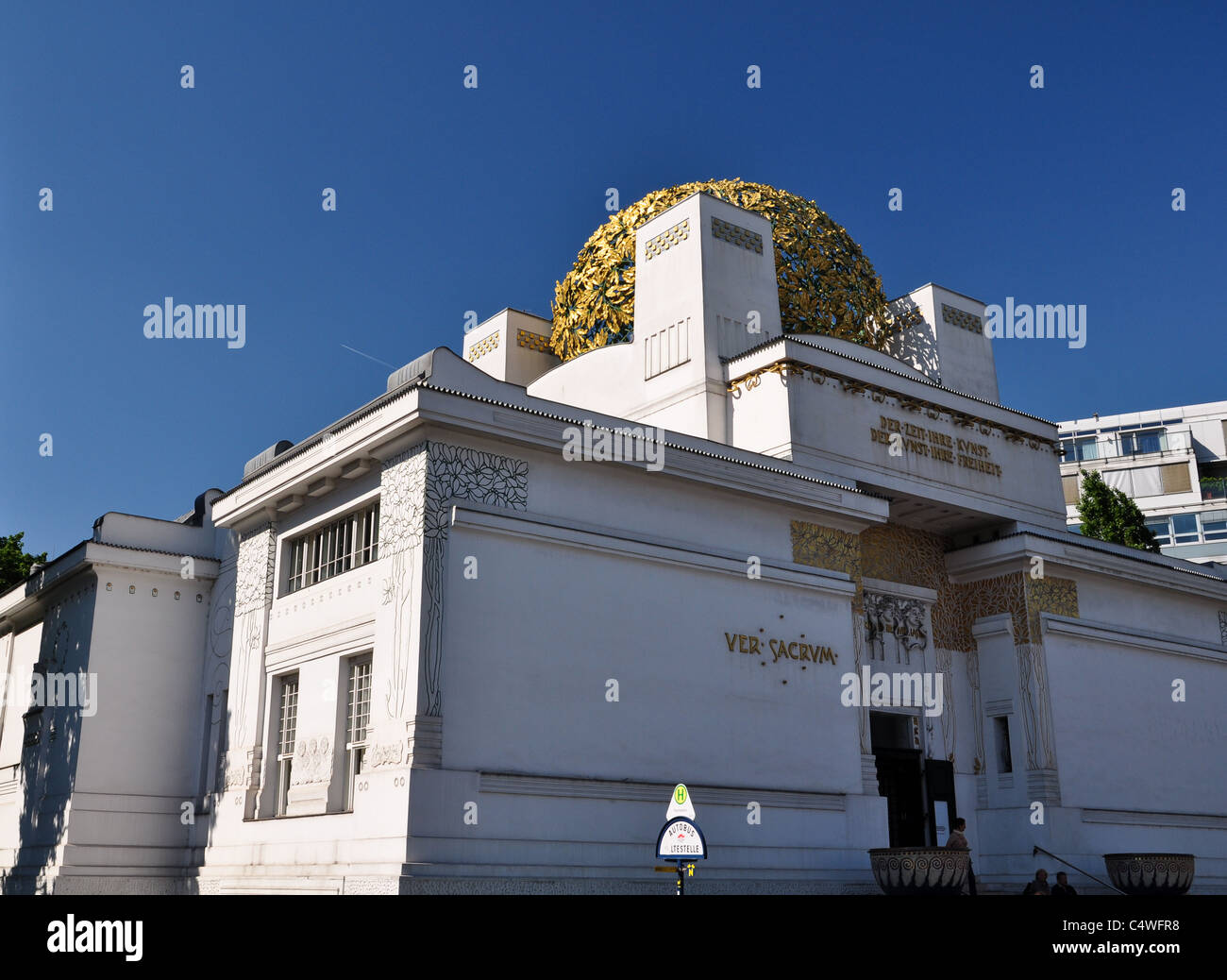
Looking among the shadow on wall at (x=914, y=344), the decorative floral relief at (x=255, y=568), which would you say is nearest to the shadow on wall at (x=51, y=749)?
the decorative floral relief at (x=255, y=568)

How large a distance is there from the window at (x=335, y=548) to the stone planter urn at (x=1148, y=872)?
10.9 metres

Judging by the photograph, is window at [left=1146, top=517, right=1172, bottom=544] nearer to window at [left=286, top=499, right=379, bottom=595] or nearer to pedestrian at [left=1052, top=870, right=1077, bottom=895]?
pedestrian at [left=1052, top=870, right=1077, bottom=895]

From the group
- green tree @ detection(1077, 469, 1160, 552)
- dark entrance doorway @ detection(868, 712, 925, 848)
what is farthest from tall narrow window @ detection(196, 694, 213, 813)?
green tree @ detection(1077, 469, 1160, 552)

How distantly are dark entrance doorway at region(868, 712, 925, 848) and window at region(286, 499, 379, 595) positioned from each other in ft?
25.5

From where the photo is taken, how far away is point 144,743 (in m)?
16.0

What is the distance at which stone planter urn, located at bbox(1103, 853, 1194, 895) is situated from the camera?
1574 centimetres

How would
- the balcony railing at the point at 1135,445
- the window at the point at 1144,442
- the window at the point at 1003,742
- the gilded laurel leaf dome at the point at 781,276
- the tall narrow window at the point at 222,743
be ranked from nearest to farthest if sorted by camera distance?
the tall narrow window at the point at 222,743 < the window at the point at 1003,742 < the gilded laurel leaf dome at the point at 781,276 < the balcony railing at the point at 1135,445 < the window at the point at 1144,442

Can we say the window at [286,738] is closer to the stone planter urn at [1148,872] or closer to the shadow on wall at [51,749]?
the shadow on wall at [51,749]

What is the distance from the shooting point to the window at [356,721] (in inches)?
511

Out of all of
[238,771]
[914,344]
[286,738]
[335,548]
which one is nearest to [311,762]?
[286,738]

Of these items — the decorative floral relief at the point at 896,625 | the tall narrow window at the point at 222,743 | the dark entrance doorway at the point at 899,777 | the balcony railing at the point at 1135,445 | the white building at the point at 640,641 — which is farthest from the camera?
the balcony railing at the point at 1135,445

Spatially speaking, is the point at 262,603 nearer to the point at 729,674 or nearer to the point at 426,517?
the point at 426,517

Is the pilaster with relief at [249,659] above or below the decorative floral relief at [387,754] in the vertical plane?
above
